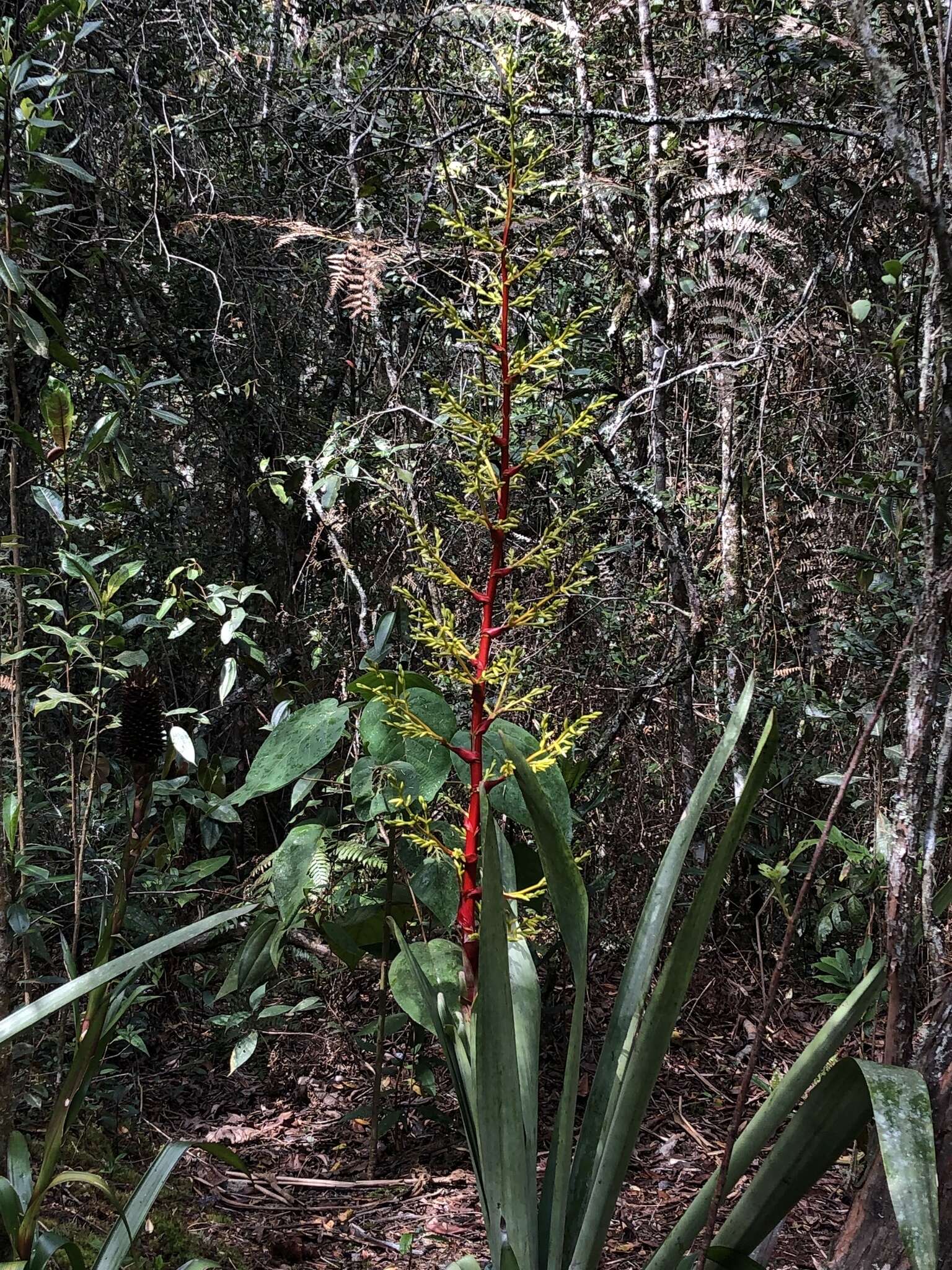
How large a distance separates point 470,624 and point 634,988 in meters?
1.77

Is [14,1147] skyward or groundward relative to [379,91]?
groundward

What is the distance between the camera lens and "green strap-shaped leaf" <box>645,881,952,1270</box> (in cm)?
113

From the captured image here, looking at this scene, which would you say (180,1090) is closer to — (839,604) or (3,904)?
(3,904)

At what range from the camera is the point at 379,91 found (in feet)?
9.82

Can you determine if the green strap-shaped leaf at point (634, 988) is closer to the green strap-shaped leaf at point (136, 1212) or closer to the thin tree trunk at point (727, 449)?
the green strap-shaped leaf at point (136, 1212)

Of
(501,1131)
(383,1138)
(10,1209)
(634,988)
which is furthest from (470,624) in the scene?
(10,1209)

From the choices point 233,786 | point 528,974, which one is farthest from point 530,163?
point 233,786

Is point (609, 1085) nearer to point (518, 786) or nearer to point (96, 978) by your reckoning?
point (518, 786)

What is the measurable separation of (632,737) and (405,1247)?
1592mm

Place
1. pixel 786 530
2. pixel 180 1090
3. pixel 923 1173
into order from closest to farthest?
pixel 923 1173 → pixel 180 1090 → pixel 786 530

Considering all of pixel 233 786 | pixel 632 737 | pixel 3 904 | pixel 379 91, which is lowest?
pixel 233 786

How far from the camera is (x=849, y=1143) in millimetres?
1100

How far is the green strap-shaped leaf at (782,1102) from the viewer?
1.13m

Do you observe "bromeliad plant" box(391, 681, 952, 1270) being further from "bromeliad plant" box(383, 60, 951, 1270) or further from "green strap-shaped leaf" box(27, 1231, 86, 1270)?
"green strap-shaped leaf" box(27, 1231, 86, 1270)
